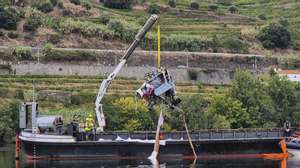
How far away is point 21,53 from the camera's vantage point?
110m


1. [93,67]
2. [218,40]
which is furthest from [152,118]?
[218,40]

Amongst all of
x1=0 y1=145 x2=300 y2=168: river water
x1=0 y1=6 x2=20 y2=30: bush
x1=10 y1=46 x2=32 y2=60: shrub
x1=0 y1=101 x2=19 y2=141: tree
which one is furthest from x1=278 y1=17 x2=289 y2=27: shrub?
x1=0 y1=145 x2=300 y2=168: river water

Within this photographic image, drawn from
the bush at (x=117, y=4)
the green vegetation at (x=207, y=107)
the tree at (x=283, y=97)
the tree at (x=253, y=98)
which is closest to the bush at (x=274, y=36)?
the bush at (x=117, y=4)

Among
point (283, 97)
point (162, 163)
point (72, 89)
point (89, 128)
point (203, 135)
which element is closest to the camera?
point (162, 163)

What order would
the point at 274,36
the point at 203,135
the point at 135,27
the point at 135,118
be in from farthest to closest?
the point at 274,36
the point at 135,27
the point at 135,118
the point at 203,135

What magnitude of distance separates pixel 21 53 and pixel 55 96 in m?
20.4

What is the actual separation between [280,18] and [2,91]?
3041 inches

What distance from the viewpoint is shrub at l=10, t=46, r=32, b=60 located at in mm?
109438

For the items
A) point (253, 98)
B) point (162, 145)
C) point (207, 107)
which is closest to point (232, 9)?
point (207, 107)

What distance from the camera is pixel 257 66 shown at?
124 metres

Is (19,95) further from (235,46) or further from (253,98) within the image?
(235,46)

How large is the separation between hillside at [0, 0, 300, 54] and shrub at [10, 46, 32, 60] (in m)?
6.14

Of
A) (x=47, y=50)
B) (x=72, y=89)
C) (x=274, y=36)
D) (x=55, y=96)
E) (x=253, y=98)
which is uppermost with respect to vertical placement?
(x=274, y=36)

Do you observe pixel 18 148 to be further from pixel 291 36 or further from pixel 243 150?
pixel 291 36
